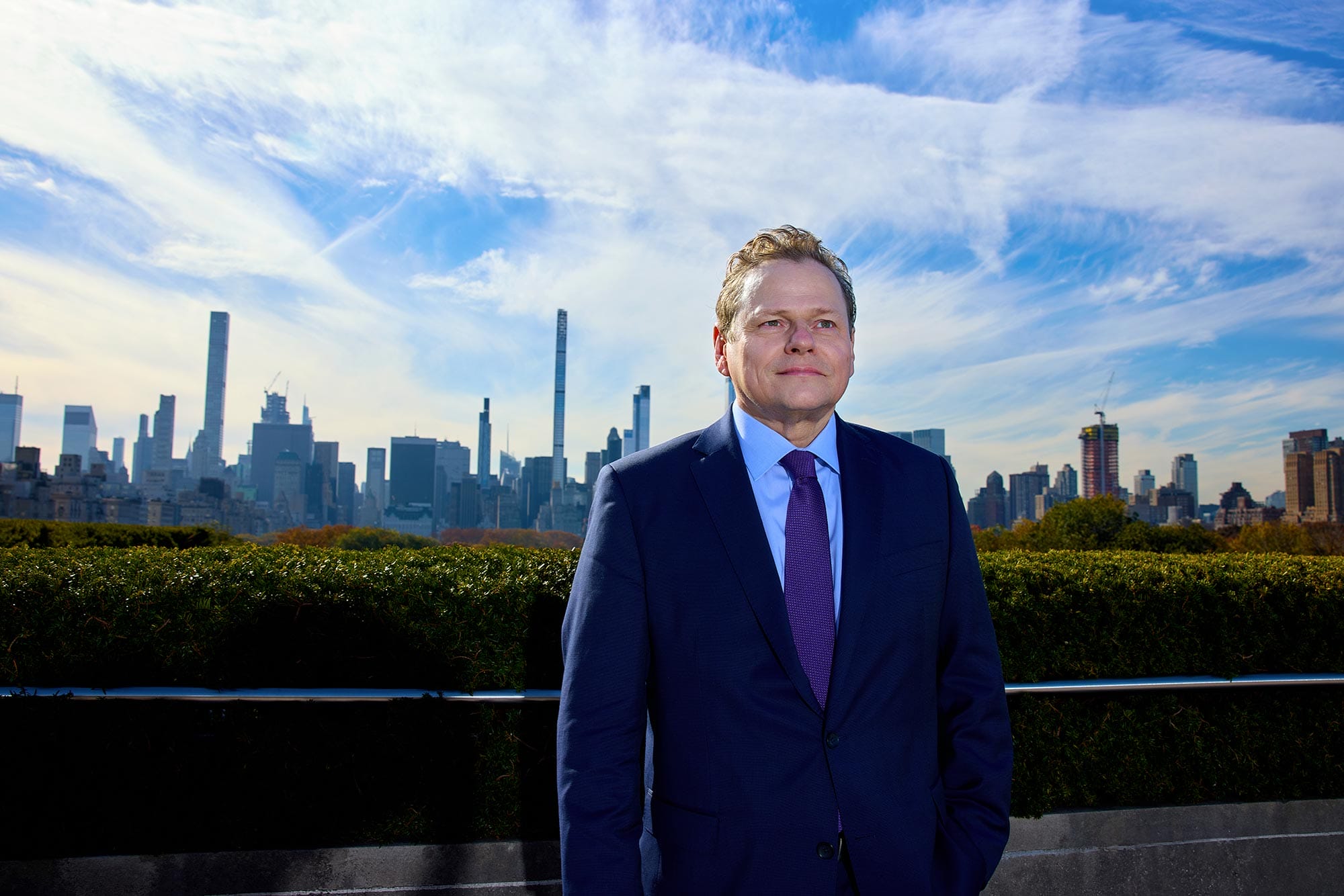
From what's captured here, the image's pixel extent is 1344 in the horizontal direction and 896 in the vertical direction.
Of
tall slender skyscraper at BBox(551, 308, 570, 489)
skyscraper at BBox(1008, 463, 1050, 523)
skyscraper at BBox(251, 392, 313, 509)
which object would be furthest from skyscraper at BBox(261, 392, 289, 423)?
skyscraper at BBox(1008, 463, 1050, 523)

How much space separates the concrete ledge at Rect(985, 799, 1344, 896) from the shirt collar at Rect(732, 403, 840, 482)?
2.51 meters

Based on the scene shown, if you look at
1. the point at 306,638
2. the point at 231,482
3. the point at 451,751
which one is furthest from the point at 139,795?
the point at 231,482

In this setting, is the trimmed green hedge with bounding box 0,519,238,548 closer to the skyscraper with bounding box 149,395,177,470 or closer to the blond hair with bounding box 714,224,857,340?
the blond hair with bounding box 714,224,857,340

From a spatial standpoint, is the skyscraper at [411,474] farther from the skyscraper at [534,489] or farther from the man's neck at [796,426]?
the man's neck at [796,426]

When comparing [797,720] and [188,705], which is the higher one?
[797,720]

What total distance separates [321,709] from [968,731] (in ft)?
8.78

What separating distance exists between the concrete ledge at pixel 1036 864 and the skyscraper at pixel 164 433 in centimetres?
20374

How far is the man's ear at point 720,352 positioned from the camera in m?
2.07

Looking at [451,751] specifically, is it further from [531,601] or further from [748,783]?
[748,783]

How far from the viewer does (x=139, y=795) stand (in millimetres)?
3379

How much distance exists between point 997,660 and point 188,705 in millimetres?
3200

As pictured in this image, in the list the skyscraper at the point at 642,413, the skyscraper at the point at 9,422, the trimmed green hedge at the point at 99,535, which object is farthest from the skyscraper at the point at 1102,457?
the skyscraper at the point at 9,422

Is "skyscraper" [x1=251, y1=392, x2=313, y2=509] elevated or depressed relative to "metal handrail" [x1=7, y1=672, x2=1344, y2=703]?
elevated

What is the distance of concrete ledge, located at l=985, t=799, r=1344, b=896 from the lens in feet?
11.8
